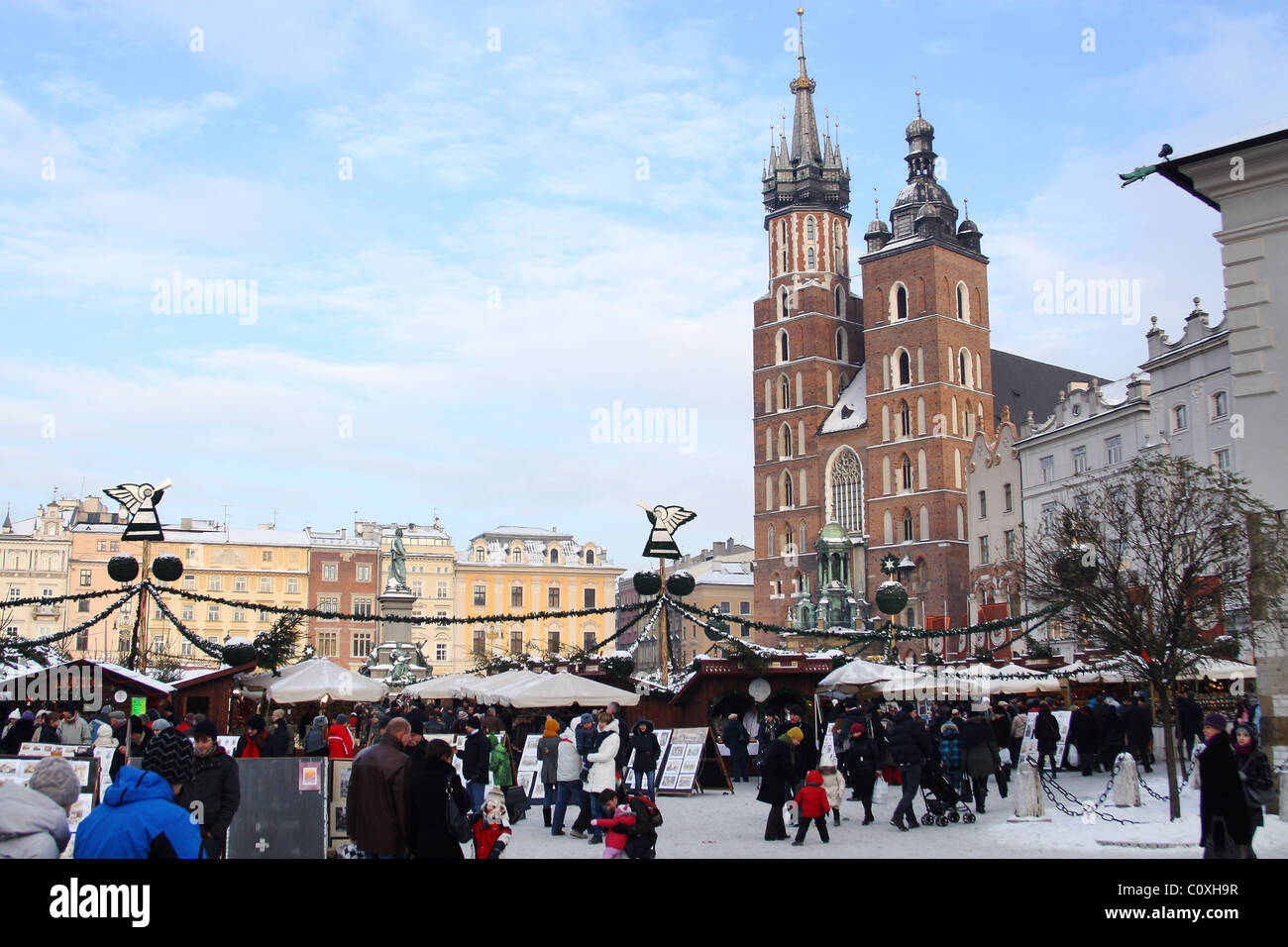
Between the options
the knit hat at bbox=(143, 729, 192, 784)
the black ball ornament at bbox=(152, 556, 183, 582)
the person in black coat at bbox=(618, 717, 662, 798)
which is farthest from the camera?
the black ball ornament at bbox=(152, 556, 183, 582)

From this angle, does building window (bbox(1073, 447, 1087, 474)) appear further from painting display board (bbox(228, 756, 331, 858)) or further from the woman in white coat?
painting display board (bbox(228, 756, 331, 858))

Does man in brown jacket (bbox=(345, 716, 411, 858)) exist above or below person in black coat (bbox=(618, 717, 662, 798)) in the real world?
above

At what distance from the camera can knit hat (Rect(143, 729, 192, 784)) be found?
655 cm

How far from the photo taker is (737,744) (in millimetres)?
23328

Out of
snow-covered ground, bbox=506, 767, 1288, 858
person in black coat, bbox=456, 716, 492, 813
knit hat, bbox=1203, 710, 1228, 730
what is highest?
knit hat, bbox=1203, 710, 1228, 730

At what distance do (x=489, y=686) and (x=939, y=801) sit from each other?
414 inches

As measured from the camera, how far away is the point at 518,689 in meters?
22.0

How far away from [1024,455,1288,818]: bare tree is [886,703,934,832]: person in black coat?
9.37ft

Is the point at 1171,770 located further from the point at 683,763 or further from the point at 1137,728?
the point at 683,763

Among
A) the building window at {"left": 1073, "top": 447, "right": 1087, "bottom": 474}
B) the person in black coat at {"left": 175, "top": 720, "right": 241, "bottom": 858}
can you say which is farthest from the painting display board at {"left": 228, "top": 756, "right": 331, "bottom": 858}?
the building window at {"left": 1073, "top": 447, "right": 1087, "bottom": 474}

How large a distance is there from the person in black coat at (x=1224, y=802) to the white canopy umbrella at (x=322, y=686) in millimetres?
17201

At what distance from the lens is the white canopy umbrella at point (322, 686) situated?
23375 millimetres

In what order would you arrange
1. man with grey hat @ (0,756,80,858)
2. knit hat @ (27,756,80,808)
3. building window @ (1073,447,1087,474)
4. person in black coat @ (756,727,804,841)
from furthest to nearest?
building window @ (1073,447,1087,474)
person in black coat @ (756,727,804,841)
knit hat @ (27,756,80,808)
man with grey hat @ (0,756,80,858)
